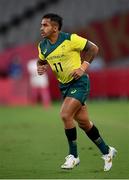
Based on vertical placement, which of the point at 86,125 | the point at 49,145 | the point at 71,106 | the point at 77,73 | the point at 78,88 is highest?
the point at 77,73

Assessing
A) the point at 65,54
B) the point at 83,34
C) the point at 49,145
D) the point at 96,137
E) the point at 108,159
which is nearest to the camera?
the point at 65,54

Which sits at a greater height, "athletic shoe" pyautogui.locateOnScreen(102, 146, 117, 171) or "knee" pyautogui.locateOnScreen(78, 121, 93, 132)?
"knee" pyautogui.locateOnScreen(78, 121, 93, 132)

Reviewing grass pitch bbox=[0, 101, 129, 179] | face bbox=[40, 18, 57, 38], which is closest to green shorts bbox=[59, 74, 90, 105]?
face bbox=[40, 18, 57, 38]

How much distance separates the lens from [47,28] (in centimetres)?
1016

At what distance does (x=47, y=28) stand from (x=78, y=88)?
3.19ft

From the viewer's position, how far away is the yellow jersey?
10.1 metres

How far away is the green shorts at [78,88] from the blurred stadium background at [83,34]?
9.31 feet

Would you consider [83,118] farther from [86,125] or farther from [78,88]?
[78,88]

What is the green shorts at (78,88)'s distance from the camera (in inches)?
398

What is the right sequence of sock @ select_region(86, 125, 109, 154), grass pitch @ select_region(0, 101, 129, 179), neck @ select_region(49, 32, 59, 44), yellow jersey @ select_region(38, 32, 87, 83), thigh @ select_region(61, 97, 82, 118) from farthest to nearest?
sock @ select_region(86, 125, 109, 154) → neck @ select_region(49, 32, 59, 44) → yellow jersey @ select_region(38, 32, 87, 83) → thigh @ select_region(61, 97, 82, 118) → grass pitch @ select_region(0, 101, 129, 179)

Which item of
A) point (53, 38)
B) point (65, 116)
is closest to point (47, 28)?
point (53, 38)

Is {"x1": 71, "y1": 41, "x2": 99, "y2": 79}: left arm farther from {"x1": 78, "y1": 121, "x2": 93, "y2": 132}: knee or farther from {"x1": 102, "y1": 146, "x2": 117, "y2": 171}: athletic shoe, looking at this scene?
{"x1": 102, "y1": 146, "x2": 117, "y2": 171}: athletic shoe

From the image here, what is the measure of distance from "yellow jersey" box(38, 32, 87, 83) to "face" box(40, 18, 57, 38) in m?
0.12

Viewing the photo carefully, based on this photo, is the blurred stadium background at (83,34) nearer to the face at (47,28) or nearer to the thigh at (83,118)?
the thigh at (83,118)
